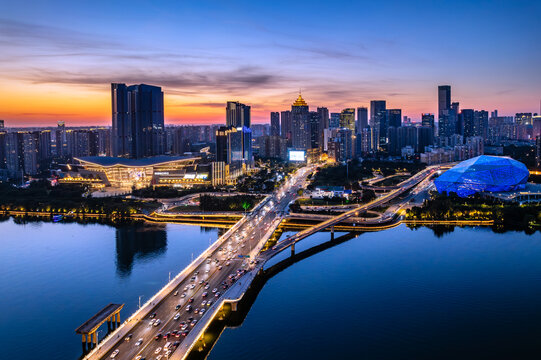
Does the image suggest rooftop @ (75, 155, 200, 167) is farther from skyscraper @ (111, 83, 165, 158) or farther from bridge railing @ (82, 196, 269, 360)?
bridge railing @ (82, 196, 269, 360)

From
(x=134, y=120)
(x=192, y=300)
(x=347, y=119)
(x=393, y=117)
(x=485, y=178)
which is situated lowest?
(x=192, y=300)

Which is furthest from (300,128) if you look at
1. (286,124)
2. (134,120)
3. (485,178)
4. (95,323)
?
(95,323)

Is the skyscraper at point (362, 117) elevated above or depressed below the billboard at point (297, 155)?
above

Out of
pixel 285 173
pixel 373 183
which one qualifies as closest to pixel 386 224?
pixel 373 183

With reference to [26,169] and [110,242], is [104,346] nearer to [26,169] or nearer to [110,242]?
[110,242]

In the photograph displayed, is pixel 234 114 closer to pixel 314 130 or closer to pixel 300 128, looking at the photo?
pixel 300 128

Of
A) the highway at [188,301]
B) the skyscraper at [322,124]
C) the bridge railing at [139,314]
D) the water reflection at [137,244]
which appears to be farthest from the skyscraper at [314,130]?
the bridge railing at [139,314]

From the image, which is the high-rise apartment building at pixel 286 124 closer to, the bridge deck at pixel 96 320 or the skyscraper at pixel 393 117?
the skyscraper at pixel 393 117

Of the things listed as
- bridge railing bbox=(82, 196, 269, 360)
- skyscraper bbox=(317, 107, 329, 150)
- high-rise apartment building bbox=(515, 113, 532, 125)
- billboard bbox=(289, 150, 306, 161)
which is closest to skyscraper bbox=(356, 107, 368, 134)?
skyscraper bbox=(317, 107, 329, 150)
